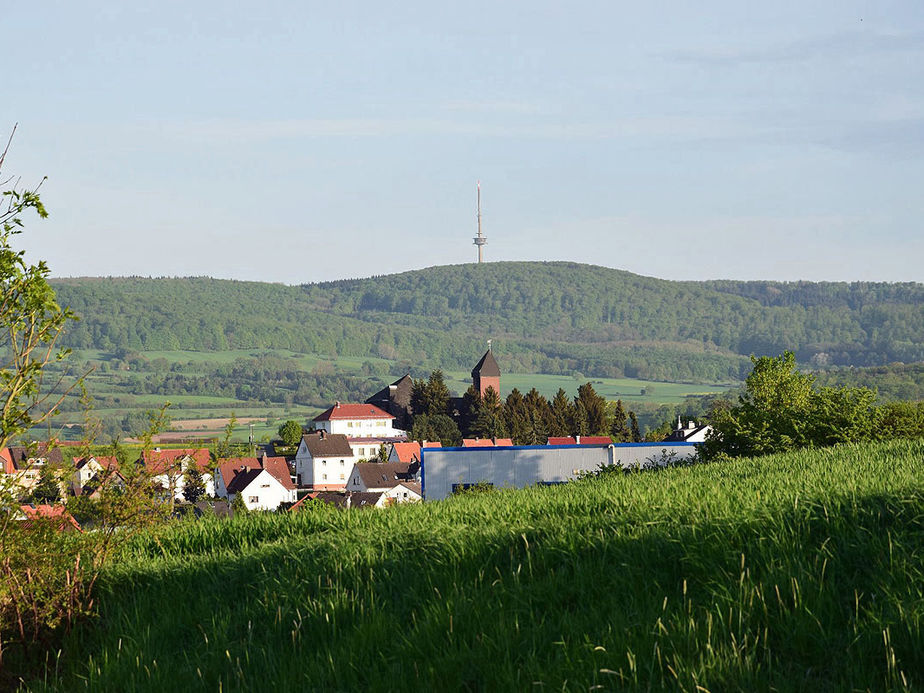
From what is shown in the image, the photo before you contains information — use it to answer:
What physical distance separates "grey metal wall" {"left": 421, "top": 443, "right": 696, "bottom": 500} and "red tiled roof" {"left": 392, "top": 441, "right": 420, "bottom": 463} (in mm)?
63930

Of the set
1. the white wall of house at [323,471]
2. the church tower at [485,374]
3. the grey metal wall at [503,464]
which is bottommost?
the white wall of house at [323,471]

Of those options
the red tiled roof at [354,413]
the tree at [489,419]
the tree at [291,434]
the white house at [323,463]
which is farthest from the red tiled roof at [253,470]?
the red tiled roof at [354,413]

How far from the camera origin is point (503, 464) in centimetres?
5341

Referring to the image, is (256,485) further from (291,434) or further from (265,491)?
(291,434)

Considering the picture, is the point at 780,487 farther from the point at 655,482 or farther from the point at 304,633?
the point at 304,633

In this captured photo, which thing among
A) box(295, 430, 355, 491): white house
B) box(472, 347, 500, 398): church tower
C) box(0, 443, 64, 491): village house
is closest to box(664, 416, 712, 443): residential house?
box(472, 347, 500, 398): church tower

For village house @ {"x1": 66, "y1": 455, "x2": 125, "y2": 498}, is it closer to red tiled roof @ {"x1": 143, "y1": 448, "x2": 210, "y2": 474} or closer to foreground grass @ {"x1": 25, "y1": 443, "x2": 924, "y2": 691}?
red tiled roof @ {"x1": 143, "y1": 448, "x2": 210, "y2": 474}

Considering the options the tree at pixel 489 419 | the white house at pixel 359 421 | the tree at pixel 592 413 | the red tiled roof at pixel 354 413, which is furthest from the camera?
the red tiled roof at pixel 354 413

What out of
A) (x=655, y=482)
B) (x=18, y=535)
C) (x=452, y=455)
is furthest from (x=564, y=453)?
(x=18, y=535)

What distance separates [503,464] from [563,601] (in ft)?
153

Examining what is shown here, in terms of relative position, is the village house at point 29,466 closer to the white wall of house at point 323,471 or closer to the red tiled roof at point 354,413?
the white wall of house at point 323,471

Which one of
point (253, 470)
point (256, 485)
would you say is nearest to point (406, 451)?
point (253, 470)

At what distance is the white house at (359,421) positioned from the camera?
170 meters

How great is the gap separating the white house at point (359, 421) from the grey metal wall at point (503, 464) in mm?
113319
